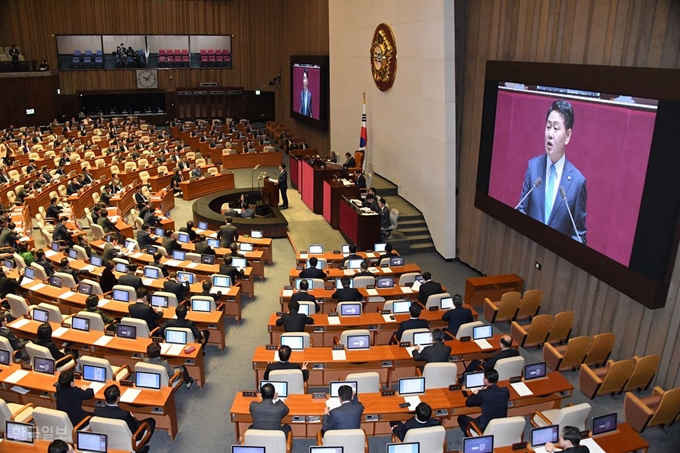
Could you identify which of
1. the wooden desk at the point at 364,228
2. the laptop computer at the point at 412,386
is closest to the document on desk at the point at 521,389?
the laptop computer at the point at 412,386

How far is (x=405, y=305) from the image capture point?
34.1 ft

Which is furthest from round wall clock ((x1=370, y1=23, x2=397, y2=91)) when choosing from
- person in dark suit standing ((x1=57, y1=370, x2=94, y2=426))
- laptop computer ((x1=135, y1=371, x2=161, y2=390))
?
person in dark suit standing ((x1=57, y1=370, x2=94, y2=426))

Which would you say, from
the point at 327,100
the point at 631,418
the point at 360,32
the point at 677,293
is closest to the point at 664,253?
the point at 677,293

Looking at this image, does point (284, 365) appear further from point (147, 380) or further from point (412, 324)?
point (412, 324)

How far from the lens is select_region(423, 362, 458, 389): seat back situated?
7.87 metres

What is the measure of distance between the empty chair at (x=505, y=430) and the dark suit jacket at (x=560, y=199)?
439 centimetres

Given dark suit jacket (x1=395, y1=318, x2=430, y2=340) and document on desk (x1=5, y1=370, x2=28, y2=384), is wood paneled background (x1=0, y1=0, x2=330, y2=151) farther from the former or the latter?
document on desk (x1=5, y1=370, x2=28, y2=384)

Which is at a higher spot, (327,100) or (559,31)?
(559,31)

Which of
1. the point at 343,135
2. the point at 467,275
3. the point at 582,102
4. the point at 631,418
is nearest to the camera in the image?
the point at 631,418

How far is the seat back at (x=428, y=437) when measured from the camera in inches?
254

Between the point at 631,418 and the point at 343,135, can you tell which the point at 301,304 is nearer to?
the point at 631,418

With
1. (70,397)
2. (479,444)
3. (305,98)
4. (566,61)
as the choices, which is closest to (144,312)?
(70,397)

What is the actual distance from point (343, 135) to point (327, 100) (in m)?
2.52

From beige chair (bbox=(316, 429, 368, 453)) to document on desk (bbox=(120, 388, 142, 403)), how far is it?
2773mm
